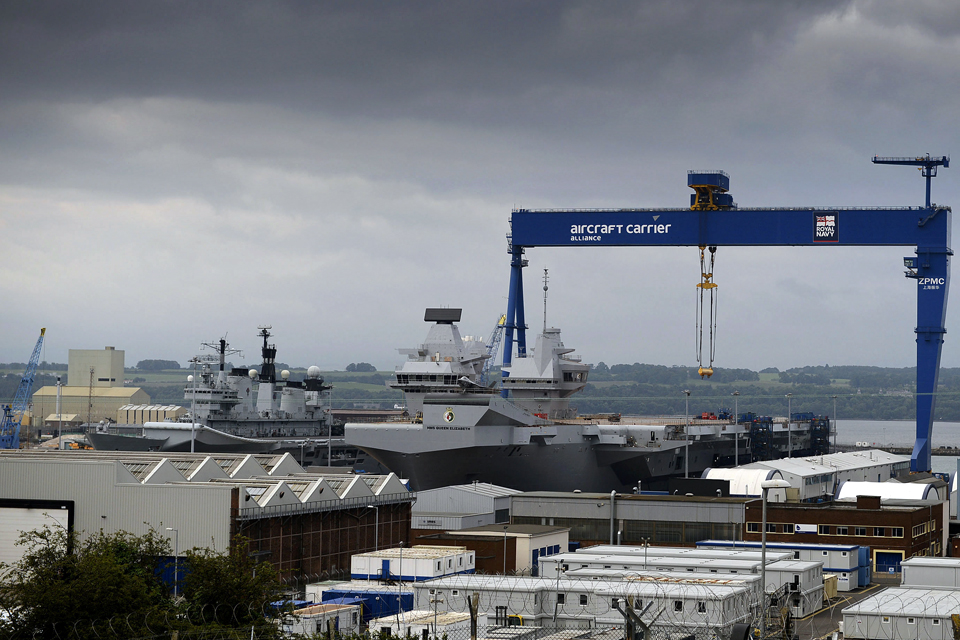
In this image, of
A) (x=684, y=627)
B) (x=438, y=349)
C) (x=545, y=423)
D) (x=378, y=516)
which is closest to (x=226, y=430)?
(x=438, y=349)

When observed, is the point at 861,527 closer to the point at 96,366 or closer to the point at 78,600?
the point at 78,600

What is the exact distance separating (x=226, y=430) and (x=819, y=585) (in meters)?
45.0

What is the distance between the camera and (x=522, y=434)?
195ft

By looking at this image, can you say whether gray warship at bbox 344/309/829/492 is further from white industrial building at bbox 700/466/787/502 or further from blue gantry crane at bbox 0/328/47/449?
blue gantry crane at bbox 0/328/47/449

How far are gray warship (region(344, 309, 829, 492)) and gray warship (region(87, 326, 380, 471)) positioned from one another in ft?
25.9

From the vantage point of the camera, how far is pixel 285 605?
2736 cm

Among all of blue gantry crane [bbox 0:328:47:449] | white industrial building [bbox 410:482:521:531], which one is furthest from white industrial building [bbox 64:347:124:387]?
white industrial building [bbox 410:482:521:531]

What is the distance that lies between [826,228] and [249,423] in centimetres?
3448

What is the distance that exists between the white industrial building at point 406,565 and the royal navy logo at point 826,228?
101ft

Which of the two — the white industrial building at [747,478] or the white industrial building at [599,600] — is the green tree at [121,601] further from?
the white industrial building at [747,478]

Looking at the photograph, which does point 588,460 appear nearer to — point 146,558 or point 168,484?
point 168,484

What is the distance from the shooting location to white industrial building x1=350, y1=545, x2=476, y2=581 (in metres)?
36.1

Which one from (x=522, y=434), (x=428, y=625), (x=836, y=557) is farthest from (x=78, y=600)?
(x=522, y=434)

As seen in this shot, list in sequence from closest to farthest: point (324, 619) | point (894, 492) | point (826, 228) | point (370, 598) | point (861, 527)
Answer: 1. point (324, 619)
2. point (370, 598)
3. point (861, 527)
4. point (894, 492)
5. point (826, 228)
